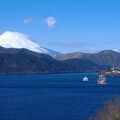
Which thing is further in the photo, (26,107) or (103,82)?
(103,82)

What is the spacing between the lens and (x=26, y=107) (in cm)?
5772

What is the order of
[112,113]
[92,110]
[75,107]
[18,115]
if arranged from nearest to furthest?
1. [112,113]
2. [18,115]
3. [92,110]
4. [75,107]

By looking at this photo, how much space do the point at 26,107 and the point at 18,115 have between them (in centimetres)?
816

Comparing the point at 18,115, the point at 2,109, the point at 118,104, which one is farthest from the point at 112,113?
the point at 2,109

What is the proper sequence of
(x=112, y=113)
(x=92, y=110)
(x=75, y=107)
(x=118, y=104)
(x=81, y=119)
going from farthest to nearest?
1. (x=75, y=107)
2. (x=92, y=110)
3. (x=81, y=119)
4. (x=118, y=104)
5. (x=112, y=113)

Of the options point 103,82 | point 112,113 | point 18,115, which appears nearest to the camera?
point 112,113

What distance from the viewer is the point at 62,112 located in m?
51.5

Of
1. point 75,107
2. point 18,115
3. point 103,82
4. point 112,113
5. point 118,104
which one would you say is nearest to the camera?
point 112,113

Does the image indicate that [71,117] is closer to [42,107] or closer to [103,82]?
[42,107]

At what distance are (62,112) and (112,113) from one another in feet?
100.0

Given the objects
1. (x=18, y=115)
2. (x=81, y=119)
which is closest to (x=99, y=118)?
(x=81, y=119)

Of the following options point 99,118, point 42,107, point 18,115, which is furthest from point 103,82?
point 99,118

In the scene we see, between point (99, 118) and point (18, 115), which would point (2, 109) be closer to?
point (18, 115)

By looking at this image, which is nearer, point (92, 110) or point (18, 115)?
point (18, 115)
